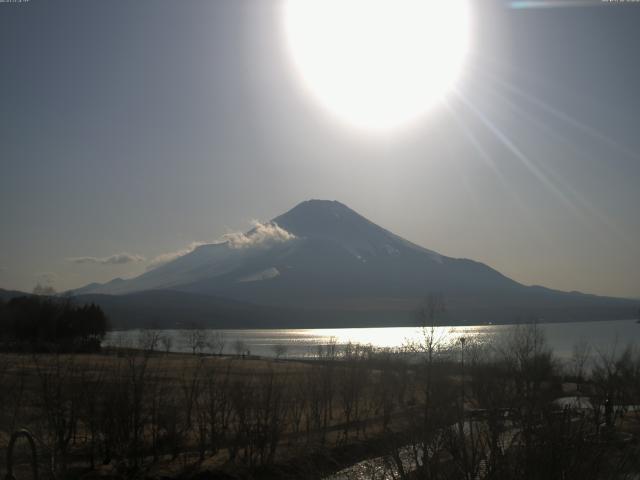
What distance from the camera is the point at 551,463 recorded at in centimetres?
695

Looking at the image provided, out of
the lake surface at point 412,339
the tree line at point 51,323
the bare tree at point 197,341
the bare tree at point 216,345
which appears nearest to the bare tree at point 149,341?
the lake surface at point 412,339

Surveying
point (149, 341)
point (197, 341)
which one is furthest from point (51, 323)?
point (149, 341)

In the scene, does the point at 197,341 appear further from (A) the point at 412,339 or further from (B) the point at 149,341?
(B) the point at 149,341

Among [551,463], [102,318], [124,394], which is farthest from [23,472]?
Result: [102,318]

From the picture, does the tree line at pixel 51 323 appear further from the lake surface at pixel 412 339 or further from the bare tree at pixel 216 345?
the bare tree at pixel 216 345

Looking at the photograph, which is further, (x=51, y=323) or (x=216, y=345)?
(x=216, y=345)

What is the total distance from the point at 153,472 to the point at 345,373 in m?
14.5

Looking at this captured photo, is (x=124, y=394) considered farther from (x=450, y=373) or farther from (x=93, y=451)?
(x=450, y=373)

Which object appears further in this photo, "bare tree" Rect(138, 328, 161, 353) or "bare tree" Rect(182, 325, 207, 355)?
"bare tree" Rect(182, 325, 207, 355)

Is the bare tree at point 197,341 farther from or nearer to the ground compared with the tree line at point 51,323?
nearer to the ground

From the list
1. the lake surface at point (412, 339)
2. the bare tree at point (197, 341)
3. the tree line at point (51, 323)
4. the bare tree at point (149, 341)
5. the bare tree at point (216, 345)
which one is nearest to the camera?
the bare tree at point (149, 341)

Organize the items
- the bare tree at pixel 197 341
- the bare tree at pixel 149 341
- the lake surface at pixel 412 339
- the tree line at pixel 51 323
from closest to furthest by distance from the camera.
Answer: the bare tree at pixel 149 341 < the tree line at pixel 51 323 < the lake surface at pixel 412 339 < the bare tree at pixel 197 341

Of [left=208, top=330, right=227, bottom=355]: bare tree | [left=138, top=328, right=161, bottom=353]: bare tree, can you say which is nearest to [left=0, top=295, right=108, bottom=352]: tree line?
[left=138, top=328, right=161, bottom=353]: bare tree

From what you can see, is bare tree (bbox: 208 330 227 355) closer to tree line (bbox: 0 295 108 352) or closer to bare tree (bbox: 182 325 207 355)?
bare tree (bbox: 182 325 207 355)
